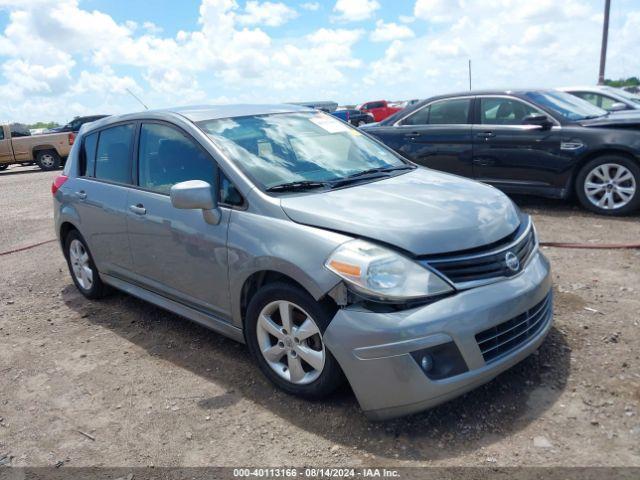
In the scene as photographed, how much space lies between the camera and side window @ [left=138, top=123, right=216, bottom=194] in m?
3.72

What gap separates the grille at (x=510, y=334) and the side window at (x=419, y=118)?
5.37m

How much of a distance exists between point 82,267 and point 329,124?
8.74 ft

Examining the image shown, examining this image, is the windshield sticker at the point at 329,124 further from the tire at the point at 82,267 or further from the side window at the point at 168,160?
the tire at the point at 82,267

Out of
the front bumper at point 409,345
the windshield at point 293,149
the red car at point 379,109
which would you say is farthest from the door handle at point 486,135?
the red car at point 379,109

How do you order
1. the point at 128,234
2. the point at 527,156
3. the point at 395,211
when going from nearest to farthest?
the point at 395,211 < the point at 128,234 < the point at 527,156

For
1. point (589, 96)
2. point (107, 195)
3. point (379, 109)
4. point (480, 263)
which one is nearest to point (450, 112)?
point (589, 96)

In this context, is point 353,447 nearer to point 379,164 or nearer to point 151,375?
point 151,375

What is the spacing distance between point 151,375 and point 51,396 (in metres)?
0.62

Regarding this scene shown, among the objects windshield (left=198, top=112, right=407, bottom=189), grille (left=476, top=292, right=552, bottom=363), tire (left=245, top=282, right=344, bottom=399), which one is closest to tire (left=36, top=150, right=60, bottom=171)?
windshield (left=198, top=112, right=407, bottom=189)

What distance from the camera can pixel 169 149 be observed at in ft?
13.2

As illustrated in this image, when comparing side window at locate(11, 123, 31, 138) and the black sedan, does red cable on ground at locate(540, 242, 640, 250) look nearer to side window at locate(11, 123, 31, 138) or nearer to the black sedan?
the black sedan

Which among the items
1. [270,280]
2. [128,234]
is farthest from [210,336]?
[270,280]

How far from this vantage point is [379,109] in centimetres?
3266

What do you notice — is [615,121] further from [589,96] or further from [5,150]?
[5,150]
